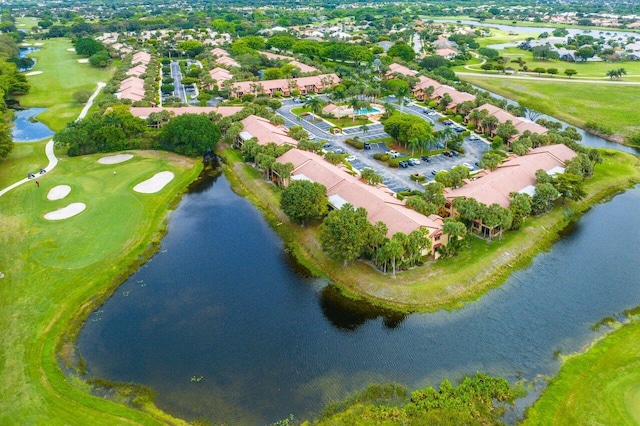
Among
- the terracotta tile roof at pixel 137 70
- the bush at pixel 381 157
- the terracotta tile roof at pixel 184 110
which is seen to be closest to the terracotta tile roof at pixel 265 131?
the terracotta tile roof at pixel 184 110

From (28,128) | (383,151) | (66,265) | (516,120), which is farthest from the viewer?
(28,128)

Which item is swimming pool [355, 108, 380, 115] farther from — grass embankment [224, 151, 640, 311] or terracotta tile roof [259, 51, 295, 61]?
terracotta tile roof [259, 51, 295, 61]

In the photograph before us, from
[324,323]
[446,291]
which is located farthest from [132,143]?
[446,291]

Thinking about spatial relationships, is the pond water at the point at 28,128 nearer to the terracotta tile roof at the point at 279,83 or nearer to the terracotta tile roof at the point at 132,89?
the terracotta tile roof at the point at 132,89

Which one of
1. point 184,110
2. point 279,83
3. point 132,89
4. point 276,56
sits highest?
point 132,89

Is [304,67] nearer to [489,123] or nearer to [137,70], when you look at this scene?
[137,70]

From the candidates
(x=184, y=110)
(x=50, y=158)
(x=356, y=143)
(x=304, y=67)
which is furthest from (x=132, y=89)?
(x=356, y=143)
